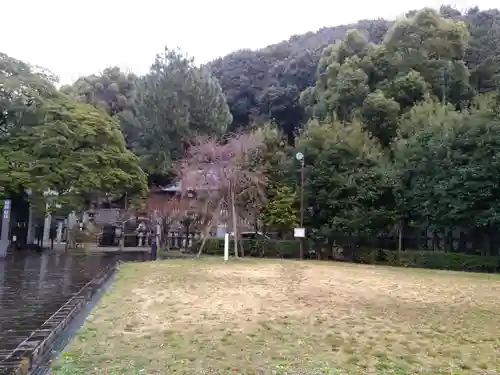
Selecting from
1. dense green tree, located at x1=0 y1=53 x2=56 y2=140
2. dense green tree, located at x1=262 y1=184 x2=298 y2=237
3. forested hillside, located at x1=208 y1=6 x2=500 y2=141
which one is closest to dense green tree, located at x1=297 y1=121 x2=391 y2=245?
dense green tree, located at x1=262 y1=184 x2=298 y2=237

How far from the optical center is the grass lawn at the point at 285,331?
15.2 ft

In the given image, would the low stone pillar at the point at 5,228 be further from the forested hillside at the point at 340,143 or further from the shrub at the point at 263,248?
the shrub at the point at 263,248

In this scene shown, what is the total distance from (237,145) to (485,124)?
9634 mm

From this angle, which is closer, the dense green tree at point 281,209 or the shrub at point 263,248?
the dense green tree at point 281,209

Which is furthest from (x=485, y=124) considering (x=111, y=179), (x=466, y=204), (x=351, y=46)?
(x=111, y=179)

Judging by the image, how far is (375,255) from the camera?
2122 centimetres

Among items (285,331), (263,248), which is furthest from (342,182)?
(285,331)

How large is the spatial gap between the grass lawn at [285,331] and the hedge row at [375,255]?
840 centimetres

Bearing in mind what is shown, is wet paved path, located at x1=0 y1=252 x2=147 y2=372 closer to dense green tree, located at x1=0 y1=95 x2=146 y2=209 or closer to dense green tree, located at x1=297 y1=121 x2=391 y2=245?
dense green tree, located at x1=0 y1=95 x2=146 y2=209

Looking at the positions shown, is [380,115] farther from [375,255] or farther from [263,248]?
[263,248]

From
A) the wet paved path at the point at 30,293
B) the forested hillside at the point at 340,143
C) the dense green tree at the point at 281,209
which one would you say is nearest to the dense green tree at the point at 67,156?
the forested hillside at the point at 340,143

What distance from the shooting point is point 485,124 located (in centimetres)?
1822

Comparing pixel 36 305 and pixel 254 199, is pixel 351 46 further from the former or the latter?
pixel 36 305

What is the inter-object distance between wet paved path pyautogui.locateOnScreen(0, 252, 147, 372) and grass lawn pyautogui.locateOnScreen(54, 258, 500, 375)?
0.72 meters
